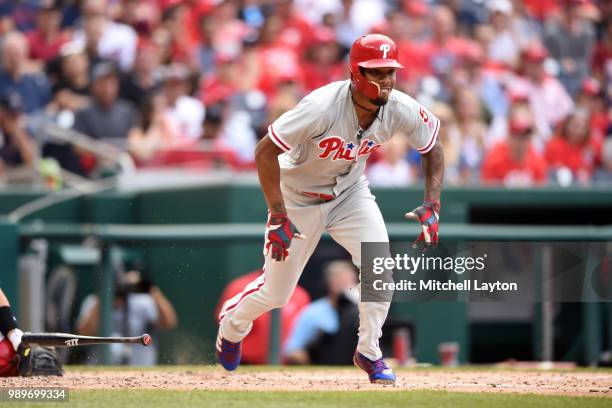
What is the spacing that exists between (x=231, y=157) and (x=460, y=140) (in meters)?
2.28

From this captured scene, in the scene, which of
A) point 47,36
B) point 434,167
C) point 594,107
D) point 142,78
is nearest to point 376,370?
point 434,167

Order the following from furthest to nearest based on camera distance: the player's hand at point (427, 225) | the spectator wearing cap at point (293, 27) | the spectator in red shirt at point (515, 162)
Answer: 1. the spectator wearing cap at point (293, 27)
2. the spectator in red shirt at point (515, 162)
3. the player's hand at point (427, 225)

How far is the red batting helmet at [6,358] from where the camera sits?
20.6ft

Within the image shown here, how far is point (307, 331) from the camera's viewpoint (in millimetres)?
8641

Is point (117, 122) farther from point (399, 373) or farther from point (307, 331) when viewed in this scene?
point (399, 373)

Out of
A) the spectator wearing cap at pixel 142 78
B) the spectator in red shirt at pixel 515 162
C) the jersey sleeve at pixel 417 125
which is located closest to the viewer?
the jersey sleeve at pixel 417 125

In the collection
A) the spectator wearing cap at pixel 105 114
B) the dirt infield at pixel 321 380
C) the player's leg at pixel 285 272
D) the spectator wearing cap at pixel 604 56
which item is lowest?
the dirt infield at pixel 321 380

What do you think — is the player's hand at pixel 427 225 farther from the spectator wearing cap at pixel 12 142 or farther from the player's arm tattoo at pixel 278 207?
the spectator wearing cap at pixel 12 142

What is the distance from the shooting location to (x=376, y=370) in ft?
20.8

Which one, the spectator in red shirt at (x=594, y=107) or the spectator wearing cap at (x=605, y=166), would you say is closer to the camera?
the spectator wearing cap at (x=605, y=166)

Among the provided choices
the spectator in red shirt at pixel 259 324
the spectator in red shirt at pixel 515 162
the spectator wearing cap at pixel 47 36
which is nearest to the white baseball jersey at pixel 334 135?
the spectator in red shirt at pixel 259 324

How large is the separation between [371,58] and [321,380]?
1854 millimetres

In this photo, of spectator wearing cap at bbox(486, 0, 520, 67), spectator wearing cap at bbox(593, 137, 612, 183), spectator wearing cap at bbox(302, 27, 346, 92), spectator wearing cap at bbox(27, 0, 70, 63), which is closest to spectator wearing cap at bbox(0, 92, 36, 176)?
spectator wearing cap at bbox(27, 0, 70, 63)

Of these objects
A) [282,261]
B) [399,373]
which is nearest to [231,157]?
[399,373]
